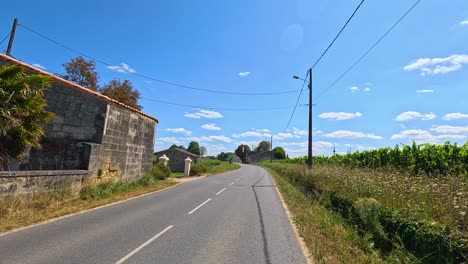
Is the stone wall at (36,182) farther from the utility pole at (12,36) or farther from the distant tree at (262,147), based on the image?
the distant tree at (262,147)

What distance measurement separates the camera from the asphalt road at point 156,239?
568 cm

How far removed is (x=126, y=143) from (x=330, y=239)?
41.9ft

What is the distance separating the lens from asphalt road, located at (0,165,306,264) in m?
5.68

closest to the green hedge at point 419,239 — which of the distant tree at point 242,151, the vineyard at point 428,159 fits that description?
the vineyard at point 428,159

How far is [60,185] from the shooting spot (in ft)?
36.9

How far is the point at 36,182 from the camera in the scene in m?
10.1

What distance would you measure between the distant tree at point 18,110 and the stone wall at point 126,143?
4339 mm

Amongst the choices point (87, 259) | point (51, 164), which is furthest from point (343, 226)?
point (51, 164)

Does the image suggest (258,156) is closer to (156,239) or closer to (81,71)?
(81,71)

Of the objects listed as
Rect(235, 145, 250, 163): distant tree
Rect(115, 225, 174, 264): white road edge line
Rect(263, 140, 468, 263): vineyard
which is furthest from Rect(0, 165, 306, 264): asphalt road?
Rect(235, 145, 250, 163): distant tree

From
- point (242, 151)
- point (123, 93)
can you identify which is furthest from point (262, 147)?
point (123, 93)

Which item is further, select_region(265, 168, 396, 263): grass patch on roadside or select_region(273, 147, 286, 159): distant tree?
select_region(273, 147, 286, 159): distant tree

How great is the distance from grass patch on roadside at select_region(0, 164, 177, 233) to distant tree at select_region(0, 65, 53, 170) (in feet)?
4.30

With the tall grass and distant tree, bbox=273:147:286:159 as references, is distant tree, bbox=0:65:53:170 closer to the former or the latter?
the tall grass
